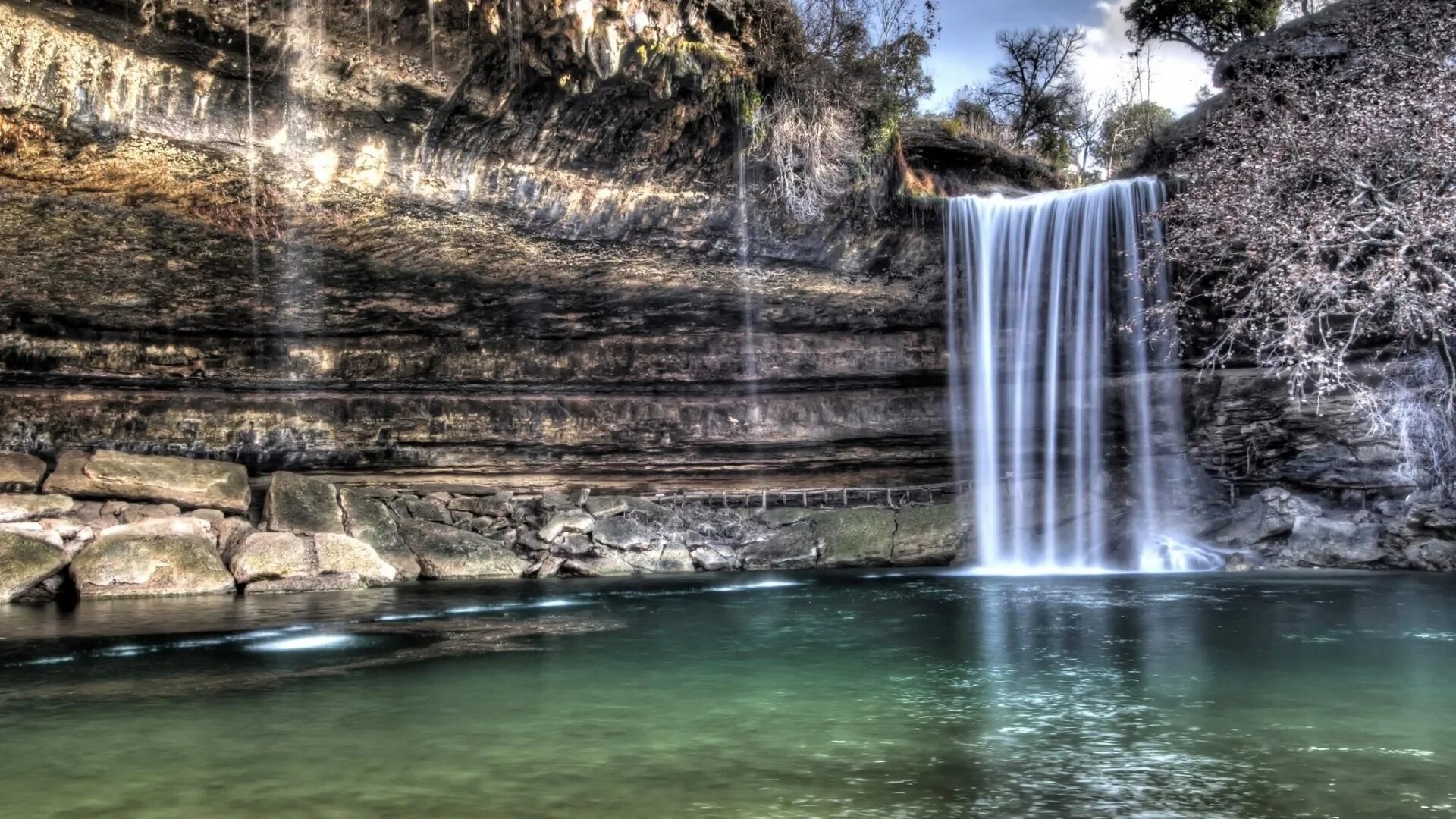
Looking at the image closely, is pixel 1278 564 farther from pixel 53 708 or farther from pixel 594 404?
pixel 53 708

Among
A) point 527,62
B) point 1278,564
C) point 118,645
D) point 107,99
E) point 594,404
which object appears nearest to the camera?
point 118,645

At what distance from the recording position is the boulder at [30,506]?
1533 centimetres

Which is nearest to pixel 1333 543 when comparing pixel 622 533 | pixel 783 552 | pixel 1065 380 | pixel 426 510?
pixel 1065 380

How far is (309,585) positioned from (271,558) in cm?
75

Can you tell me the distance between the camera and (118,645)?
31.6 feet

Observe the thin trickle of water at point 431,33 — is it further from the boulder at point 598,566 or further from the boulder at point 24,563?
the boulder at point 598,566

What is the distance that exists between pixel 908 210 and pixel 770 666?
1193cm

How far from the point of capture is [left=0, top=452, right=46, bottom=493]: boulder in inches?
635

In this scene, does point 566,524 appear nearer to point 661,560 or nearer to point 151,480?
point 661,560

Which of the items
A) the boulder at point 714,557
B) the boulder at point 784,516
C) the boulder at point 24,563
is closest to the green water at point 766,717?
the boulder at point 24,563

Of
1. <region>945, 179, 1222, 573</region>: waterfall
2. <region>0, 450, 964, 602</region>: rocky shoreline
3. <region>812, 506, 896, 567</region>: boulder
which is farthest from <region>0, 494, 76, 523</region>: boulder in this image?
<region>945, 179, 1222, 573</region>: waterfall

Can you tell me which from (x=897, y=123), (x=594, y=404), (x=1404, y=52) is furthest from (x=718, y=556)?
(x=1404, y=52)

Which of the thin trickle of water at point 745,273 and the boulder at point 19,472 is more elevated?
the thin trickle of water at point 745,273

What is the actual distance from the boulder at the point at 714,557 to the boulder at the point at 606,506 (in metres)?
1.58
